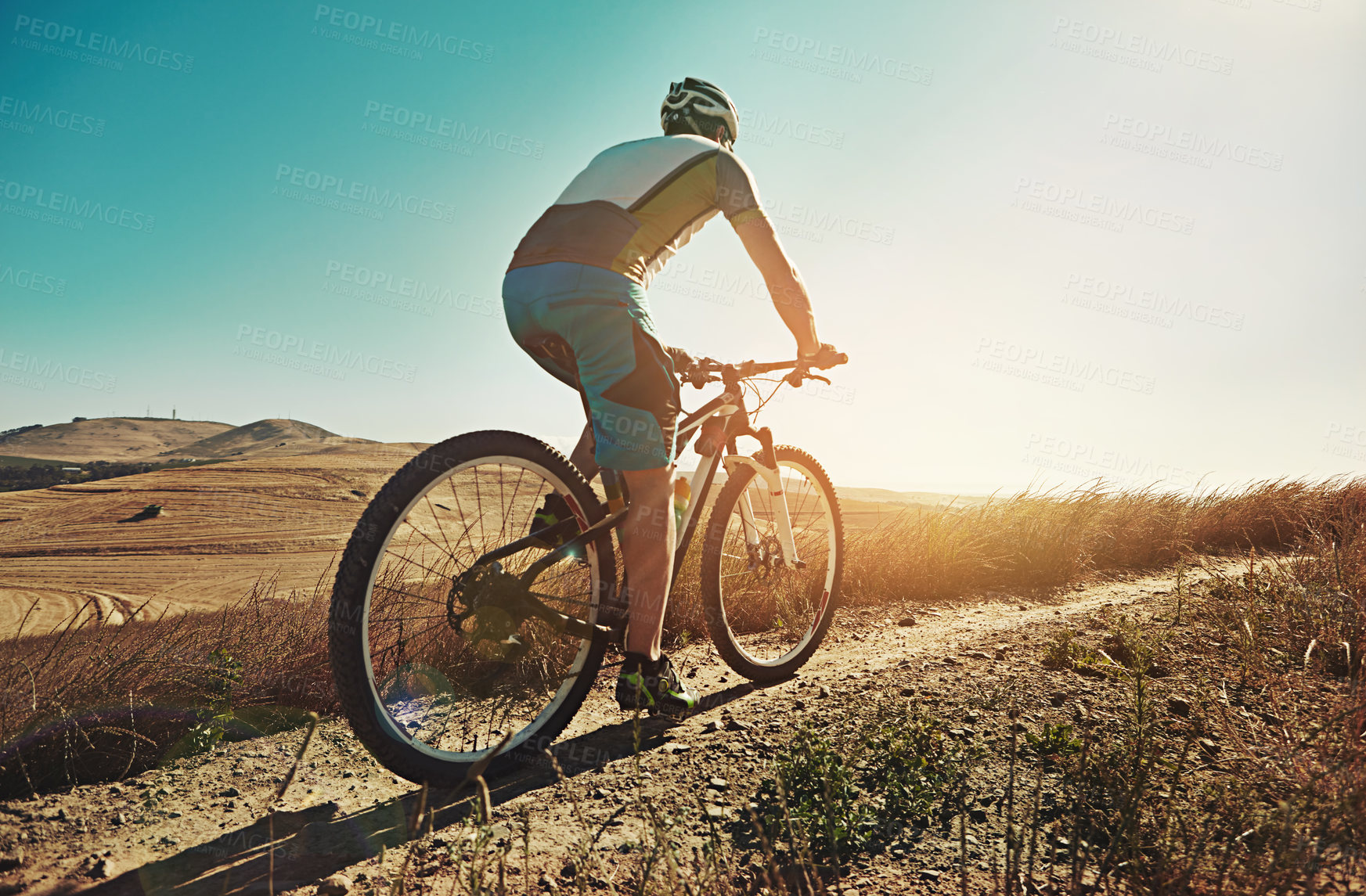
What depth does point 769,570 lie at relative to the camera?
145 inches

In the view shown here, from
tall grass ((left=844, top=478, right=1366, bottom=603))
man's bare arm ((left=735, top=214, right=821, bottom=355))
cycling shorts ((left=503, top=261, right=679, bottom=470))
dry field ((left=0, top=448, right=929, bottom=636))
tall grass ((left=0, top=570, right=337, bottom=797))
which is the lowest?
dry field ((left=0, top=448, right=929, bottom=636))

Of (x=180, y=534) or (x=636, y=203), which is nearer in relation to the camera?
(x=636, y=203)

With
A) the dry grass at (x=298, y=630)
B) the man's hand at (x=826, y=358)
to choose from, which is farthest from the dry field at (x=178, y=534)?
the man's hand at (x=826, y=358)

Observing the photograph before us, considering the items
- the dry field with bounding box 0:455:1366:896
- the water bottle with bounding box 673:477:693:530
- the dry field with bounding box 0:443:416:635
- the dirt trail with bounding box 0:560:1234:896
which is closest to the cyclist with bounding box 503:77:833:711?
the dirt trail with bounding box 0:560:1234:896

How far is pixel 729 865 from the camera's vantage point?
60.4 inches

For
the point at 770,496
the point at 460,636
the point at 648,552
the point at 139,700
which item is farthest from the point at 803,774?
the point at 139,700

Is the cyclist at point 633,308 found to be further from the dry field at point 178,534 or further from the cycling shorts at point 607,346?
the dry field at point 178,534

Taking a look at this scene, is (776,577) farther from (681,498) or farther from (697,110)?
(697,110)

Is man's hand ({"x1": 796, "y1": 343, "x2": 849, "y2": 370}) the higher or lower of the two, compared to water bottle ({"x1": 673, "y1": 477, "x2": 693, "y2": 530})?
higher

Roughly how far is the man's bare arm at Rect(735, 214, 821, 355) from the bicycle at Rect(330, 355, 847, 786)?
29 cm

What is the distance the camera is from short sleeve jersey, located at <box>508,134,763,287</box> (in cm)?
227

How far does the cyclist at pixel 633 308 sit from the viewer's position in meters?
2.25

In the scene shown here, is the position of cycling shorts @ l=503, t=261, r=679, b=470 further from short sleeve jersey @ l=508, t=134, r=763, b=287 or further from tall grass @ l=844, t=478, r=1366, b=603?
tall grass @ l=844, t=478, r=1366, b=603

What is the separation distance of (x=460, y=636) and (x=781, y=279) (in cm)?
214
